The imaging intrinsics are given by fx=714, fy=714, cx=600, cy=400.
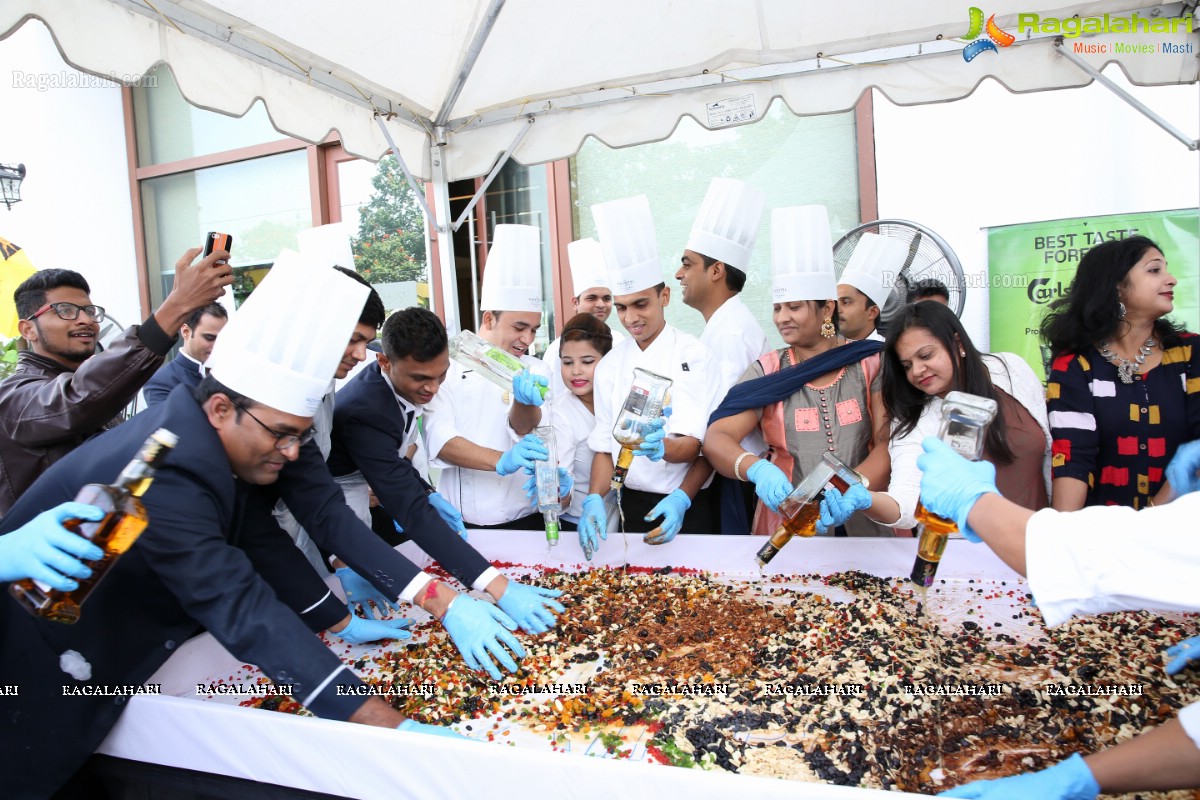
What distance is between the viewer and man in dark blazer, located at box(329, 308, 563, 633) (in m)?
2.01

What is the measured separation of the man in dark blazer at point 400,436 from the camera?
2.01 meters

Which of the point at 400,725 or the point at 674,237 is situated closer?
the point at 400,725

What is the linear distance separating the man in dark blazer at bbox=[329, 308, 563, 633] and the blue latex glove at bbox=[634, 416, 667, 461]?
56 centimetres

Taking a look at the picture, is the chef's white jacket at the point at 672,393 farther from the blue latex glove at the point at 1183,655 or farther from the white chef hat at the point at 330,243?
the blue latex glove at the point at 1183,655

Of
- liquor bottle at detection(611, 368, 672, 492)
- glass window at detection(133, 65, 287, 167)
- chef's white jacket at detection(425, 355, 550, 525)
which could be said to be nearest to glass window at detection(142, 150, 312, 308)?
glass window at detection(133, 65, 287, 167)

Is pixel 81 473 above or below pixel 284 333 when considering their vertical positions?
below

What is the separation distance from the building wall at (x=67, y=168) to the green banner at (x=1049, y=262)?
24.5ft

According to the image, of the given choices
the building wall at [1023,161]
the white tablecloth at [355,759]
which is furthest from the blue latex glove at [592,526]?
the building wall at [1023,161]

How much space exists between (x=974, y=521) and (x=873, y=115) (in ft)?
12.9

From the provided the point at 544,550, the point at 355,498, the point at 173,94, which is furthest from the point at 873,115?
the point at 173,94

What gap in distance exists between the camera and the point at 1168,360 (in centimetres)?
221

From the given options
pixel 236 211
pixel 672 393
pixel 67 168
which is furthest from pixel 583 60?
pixel 67 168

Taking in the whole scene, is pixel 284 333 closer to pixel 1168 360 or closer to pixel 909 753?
pixel 909 753

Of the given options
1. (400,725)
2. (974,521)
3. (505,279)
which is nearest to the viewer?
(974,521)
